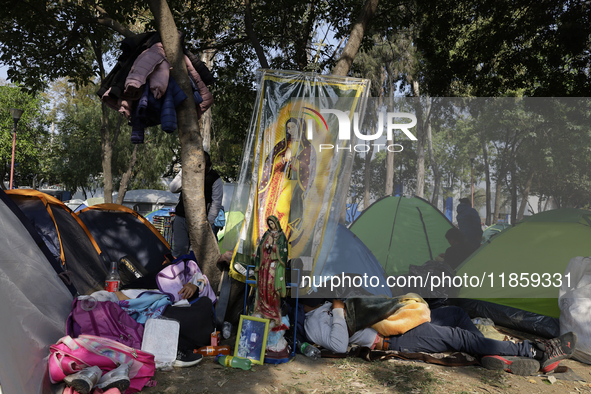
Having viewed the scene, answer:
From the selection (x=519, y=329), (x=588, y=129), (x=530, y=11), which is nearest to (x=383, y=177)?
(x=519, y=329)

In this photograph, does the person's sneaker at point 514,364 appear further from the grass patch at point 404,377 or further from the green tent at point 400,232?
the green tent at point 400,232

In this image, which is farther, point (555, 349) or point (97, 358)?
point (555, 349)

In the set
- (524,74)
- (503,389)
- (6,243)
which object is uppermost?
(524,74)

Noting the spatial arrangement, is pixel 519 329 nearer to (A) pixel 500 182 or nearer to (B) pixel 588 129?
(A) pixel 500 182

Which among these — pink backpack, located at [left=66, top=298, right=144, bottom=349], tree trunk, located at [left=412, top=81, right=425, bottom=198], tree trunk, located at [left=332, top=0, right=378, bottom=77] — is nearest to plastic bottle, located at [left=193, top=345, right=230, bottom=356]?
pink backpack, located at [left=66, top=298, right=144, bottom=349]

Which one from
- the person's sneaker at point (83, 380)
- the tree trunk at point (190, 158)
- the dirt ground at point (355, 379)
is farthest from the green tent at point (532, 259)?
the person's sneaker at point (83, 380)

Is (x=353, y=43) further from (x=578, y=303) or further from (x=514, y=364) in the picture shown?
(x=514, y=364)

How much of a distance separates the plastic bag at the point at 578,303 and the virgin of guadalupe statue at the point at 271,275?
106 inches

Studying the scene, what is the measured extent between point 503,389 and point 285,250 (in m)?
2.01

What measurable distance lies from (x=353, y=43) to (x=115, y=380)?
4644 mm

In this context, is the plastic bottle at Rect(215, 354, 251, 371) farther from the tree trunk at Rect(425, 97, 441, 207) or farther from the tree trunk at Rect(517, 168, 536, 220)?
the tree trunk at Rect(517, 168, 536, 220)

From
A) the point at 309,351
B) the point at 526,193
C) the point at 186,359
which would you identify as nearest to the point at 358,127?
the point at 526,193

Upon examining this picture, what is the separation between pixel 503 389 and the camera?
3150 mm

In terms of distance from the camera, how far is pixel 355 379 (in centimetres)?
327
